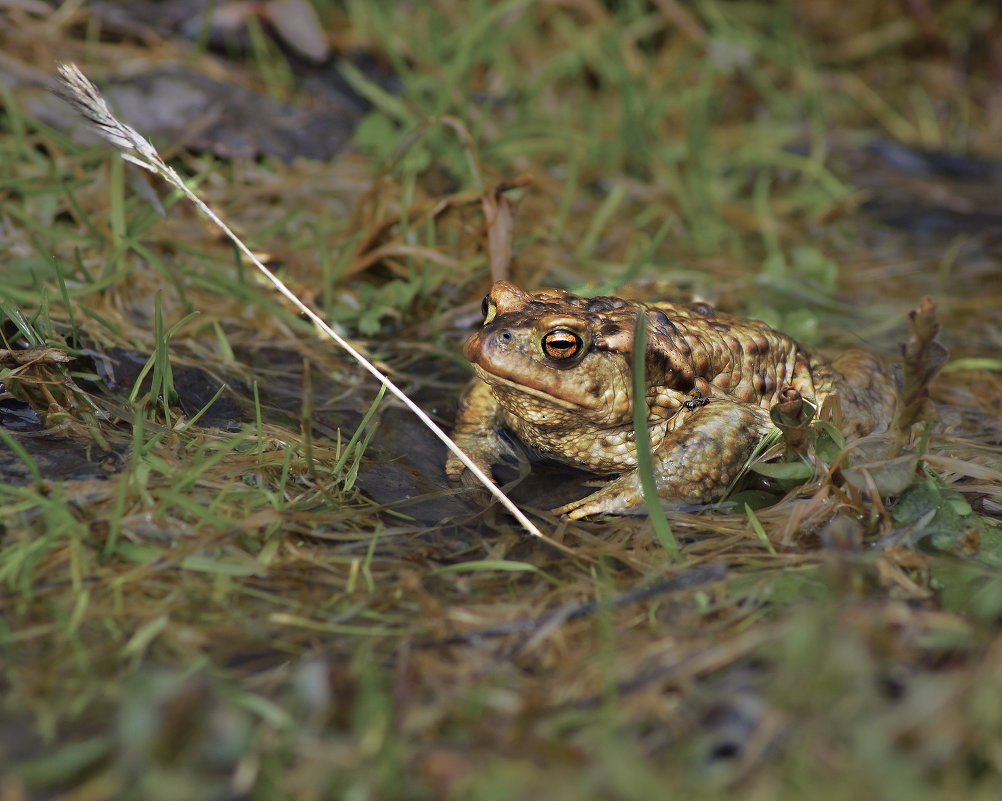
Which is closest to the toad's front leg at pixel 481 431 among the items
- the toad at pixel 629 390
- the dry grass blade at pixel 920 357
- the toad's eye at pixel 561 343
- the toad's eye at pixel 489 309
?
the toad at pixel 629 390

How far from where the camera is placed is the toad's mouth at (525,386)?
2.75m

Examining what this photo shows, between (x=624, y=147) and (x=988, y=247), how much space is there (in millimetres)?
2074

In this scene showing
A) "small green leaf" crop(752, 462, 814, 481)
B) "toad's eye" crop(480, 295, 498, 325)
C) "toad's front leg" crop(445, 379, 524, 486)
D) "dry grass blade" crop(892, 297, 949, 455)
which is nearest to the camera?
"dry grass blade" crop(892, 297, 949, 455)

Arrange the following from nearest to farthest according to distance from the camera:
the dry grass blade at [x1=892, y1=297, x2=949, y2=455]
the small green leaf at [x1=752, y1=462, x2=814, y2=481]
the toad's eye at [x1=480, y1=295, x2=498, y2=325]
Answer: the dry grass blade at [x1=892, y1=297, x2=949, y2=455], the small green leaf at [x1=752, y1=462, x2=814, y2=481], the toad's eye at [x1=480, y1=295, x2=498, y2=325]

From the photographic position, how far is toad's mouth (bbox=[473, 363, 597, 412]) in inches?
108

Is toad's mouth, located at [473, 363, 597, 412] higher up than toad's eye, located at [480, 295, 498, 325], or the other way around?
toad's eye, located at [480, 295, 498, 325]

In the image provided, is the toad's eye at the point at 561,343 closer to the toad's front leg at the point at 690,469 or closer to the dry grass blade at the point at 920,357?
the toad's front leg at the point at 690,469

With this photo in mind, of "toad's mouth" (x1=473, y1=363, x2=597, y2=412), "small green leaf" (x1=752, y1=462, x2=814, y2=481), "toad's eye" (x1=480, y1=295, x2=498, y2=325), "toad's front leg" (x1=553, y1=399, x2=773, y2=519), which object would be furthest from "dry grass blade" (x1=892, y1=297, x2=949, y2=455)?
"toad's eye" (x1=480, y1=295, x2=498, y2=325)

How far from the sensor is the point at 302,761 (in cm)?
162

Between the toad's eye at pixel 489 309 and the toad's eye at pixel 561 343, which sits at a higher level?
the toad's eye at pixel 489 309

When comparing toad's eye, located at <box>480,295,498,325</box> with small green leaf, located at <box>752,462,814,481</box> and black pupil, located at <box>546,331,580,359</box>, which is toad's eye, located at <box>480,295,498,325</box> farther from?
small green leaf, located at <box>752,462,814,481</box>

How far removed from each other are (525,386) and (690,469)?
1.84ft

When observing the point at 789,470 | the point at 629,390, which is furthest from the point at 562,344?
the point at 789,470

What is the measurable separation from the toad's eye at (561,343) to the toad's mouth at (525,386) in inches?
3.8
